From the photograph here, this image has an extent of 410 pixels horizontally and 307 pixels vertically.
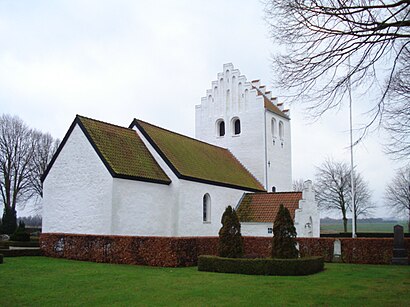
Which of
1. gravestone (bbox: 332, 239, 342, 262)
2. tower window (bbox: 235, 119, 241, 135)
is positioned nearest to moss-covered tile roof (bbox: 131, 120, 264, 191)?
tower window (bbox: 235, 119, 241, 135)

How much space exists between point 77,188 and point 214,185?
7.95 m

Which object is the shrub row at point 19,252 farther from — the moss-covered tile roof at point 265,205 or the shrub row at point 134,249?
the moss-covered tile roof at point 265,205

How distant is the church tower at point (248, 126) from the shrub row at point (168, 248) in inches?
456

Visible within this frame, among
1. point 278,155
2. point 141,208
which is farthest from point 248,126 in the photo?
point 141,208

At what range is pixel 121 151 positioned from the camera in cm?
2045

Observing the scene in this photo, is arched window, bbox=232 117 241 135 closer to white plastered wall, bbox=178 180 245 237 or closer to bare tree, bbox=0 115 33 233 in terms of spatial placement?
white plastered wall, bbox=178 180 245 237

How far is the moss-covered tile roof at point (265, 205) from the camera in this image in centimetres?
2466

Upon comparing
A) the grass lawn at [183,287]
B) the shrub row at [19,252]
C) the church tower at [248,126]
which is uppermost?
the church tower at [248,126]

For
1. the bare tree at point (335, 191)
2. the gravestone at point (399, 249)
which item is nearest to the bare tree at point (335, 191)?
the bare tree at point (335, 191)

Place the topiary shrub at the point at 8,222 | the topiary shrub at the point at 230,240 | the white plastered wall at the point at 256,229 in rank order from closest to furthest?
the topiary shrub at the point at 230,240, the white plastered wall at the point at 256,229, the topiary shrub at the point at 8,222

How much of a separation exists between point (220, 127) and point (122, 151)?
535 inches

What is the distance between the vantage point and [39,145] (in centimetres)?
4084

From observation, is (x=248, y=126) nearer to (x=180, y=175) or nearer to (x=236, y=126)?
(x=236, y=126)

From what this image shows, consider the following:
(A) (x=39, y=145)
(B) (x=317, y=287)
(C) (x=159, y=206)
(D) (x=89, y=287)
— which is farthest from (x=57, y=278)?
(A) (x=39, y=145)
